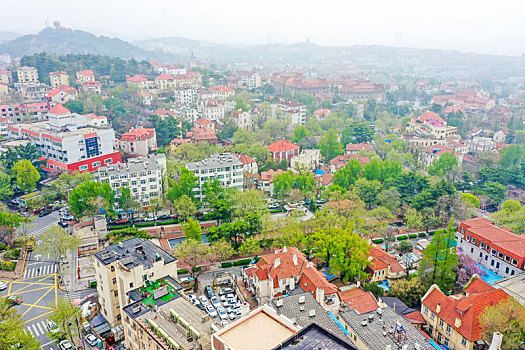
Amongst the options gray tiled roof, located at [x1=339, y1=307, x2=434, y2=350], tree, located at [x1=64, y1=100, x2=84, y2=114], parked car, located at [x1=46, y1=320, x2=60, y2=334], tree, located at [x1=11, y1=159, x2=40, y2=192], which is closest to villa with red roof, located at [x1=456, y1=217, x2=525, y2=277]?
gray tiled roof, located at [x1=339, y1=307, x2=434, y2=350]

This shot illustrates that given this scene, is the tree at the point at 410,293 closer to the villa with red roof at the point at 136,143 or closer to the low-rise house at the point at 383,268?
the low-rise house at the point at 383,268

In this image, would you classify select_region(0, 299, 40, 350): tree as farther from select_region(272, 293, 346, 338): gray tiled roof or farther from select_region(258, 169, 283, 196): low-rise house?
select_region(258, 169, 283, 196): low-rise house

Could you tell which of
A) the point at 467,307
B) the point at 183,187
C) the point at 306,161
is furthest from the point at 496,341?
the point at 306,161

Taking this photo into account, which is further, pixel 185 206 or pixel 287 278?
pixel 185 206

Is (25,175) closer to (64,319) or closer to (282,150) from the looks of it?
(64,319)

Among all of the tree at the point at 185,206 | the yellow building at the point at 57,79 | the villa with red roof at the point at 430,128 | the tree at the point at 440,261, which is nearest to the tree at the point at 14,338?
the tree at the point at 185,206

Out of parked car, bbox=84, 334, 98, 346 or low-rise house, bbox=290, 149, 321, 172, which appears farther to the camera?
low-rise house, bbox=290, 149, 321, 172
